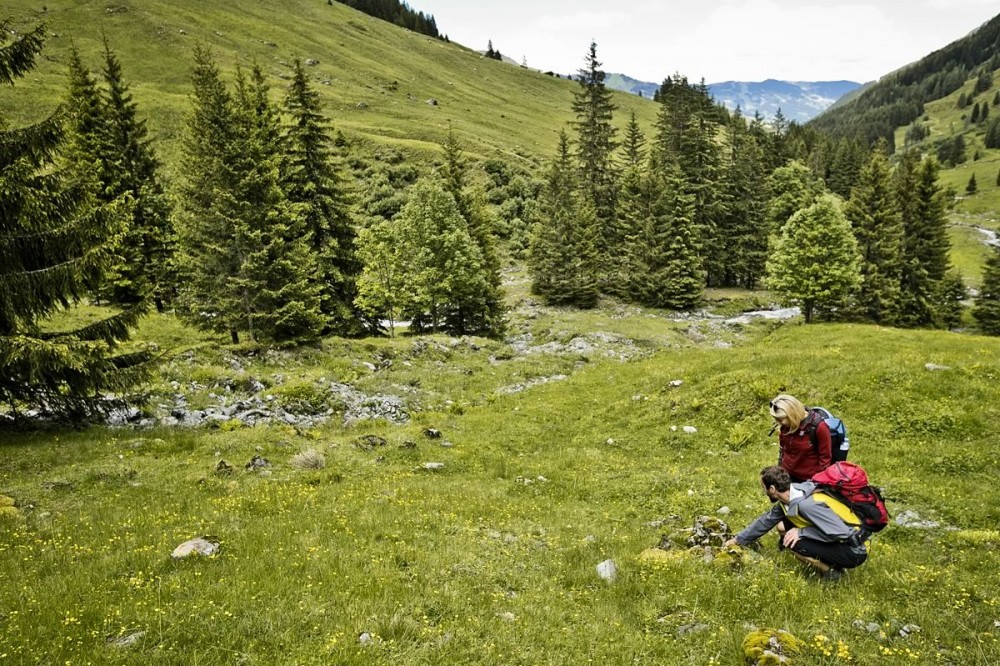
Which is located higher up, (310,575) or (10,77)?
(10,77)

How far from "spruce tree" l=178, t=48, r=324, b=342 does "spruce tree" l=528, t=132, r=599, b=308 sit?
29035 millimetres

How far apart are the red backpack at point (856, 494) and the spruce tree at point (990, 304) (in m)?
61.8

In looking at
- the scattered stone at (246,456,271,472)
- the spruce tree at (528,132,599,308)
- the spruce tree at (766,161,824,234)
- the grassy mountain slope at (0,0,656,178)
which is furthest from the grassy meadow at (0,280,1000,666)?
the grassy mountain slope at (0,0,656,178)

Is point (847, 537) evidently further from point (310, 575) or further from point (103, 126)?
point (103, 126)

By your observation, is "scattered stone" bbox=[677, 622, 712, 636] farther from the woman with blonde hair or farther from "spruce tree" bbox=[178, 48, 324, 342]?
"spruce tree" bbox=[178, 48, 324, 342]

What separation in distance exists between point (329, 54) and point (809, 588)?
14886 cm

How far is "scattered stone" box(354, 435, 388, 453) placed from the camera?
17.2 metres

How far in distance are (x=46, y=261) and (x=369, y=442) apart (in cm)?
1030

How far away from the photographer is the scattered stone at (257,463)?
47.2ft

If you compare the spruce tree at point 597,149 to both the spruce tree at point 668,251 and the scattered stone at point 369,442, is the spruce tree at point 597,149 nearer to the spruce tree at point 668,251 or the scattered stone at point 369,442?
the spruce tree at point 668,251

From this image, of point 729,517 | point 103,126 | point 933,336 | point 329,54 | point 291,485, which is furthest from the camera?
point 329,54

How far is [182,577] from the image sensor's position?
289 inches

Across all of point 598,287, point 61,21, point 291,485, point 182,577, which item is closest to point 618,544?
point 182,577

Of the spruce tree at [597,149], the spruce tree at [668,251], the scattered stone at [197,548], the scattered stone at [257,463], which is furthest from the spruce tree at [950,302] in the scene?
the scattered stone at [197,548]
